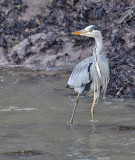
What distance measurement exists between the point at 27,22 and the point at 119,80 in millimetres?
4883

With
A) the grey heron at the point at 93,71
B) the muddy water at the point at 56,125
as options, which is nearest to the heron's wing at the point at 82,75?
the grey heron at the point at 93,71

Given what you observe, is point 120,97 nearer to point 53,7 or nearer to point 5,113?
point 5,113

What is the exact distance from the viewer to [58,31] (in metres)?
12.6

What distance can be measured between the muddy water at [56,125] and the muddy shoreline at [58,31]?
1570 mm

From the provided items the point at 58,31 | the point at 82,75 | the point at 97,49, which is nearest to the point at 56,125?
the point at 82,75

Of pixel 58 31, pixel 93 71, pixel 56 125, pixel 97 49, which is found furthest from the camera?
pixel 58 31

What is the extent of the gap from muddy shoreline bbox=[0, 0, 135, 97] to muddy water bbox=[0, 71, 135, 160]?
1.57 metres

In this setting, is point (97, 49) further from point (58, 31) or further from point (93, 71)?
point (58, 31)

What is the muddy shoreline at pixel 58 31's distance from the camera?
1132 centimetres

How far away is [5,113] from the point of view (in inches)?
302

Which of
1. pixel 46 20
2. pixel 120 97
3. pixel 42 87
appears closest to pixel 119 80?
pixel 120 97

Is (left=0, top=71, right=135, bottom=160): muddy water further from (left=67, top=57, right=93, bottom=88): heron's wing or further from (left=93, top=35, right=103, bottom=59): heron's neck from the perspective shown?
(left=93, top=35, right=103, bottom=59): heron's neck

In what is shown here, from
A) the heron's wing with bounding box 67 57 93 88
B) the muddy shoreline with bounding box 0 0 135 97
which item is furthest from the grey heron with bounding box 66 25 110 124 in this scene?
the muddy shoreline with bounding box 0 0 135 97

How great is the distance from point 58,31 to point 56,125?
19.6ft
